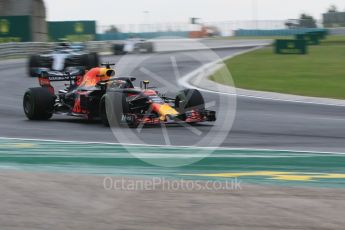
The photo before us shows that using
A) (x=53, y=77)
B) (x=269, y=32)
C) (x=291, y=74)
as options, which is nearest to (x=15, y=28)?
(x=291, y=74)

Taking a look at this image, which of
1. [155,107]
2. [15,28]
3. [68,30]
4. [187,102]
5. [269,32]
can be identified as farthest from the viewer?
[269,32]

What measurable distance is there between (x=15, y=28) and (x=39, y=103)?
30003 millimetres

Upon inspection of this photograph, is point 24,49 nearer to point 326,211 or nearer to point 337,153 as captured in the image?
point 337,153

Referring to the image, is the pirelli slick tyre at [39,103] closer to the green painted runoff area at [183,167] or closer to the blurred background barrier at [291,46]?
the green painted runoff area at [183,167]

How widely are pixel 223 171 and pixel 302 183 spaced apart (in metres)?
1.06

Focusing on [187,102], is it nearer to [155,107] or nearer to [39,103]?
[155,107]

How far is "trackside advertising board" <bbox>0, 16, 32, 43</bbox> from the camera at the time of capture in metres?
41.5

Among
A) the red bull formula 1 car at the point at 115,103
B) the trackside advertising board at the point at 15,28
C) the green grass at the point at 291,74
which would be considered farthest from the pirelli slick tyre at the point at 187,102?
the trackside advertising board at the point at 15,28

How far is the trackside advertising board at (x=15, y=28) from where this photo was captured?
4153 centimetres

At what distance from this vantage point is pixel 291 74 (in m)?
24.2

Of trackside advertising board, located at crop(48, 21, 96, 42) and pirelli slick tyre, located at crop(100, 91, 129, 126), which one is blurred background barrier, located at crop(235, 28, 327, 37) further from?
pirelli slick tyre, located at crop(100, 91, 129, 126)

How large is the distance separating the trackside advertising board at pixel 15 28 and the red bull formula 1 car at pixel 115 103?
2853cm

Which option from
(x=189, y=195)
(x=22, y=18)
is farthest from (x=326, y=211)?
(x=22, y=18)

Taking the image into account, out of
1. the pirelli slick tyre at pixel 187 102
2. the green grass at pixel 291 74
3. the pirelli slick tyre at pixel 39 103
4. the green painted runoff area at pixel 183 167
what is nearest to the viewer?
the green painted runoff area at pixel 183 167
